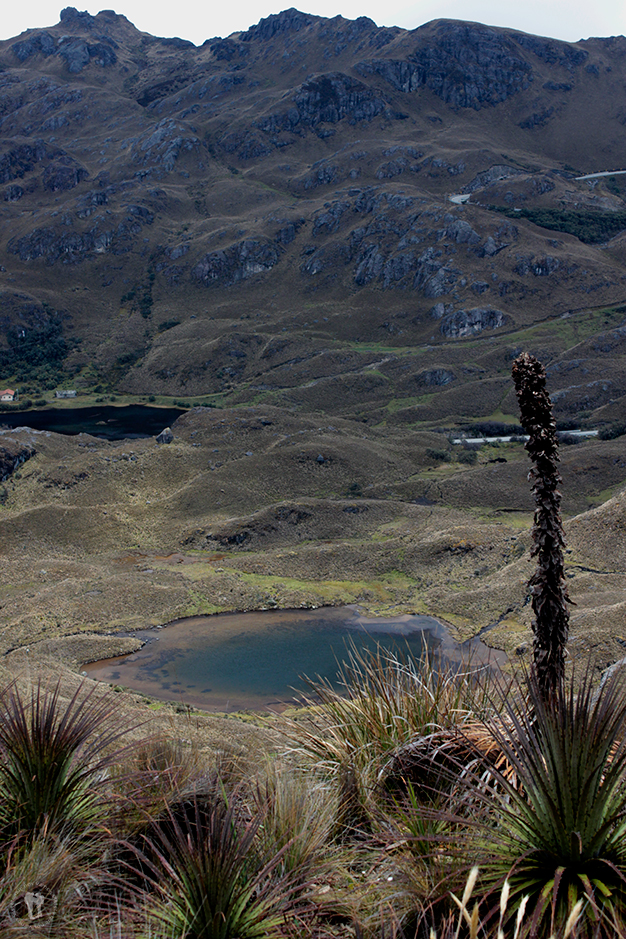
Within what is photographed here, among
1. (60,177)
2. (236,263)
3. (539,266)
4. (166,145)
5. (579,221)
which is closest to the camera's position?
(539,266)

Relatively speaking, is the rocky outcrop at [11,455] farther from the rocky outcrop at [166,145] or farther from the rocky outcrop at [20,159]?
the rocky outcrop at [20,159]

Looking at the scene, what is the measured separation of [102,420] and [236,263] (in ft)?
187

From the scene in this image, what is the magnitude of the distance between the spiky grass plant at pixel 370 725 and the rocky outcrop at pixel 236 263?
13169cm

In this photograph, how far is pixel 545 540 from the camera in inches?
258

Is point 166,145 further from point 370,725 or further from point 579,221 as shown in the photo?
point 370,725

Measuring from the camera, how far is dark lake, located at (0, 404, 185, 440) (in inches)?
3282

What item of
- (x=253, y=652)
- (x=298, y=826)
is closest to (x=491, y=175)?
(x=253, y=652)

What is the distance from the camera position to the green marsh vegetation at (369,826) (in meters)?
4.55

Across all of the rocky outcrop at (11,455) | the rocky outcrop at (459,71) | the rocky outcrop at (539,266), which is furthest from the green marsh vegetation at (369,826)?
the rocky outcrop at (459,71)

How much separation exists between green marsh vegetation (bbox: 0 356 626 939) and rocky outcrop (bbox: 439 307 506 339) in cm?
10034

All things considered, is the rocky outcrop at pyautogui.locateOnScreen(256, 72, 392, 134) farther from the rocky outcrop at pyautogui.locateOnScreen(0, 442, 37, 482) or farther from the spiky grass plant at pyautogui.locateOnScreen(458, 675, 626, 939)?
the spiky grass plant at pyautogui.locateOnScreen(458, 675, 626, 939)

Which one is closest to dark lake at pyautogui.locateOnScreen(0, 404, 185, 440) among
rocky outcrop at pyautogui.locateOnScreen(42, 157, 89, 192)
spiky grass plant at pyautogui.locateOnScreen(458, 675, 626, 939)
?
spiky grass plant at pyautogui.locateOnScreen(458, 675, 626, 939)

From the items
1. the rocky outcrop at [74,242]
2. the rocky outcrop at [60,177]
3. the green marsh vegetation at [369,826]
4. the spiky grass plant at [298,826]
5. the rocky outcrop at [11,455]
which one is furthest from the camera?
the rocky outcrop at [60,177]

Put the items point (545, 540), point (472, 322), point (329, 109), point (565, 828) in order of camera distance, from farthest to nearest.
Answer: point (329, 109), point (472, 322), point (545, 540), point (565, 828)
